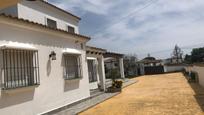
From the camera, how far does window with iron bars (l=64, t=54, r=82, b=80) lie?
12.4 m

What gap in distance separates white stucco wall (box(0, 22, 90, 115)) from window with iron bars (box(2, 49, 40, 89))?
12.7 inches

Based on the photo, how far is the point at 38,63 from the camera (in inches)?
382

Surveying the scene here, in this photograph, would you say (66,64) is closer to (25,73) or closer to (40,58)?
(40,58)

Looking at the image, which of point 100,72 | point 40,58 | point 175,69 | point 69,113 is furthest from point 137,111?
point 175,69

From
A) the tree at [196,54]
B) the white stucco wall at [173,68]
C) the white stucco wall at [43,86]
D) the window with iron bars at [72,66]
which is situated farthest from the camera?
the tree at [196,54]

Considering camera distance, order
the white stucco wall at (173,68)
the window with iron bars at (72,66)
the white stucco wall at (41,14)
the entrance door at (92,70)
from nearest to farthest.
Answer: the window with iron bars at (72,66), the white stucco wall at (41,14), the entrance door at (92,70), the white stucco wall at (173,68)

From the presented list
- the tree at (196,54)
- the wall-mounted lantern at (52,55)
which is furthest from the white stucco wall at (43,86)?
the tree at (196,54)

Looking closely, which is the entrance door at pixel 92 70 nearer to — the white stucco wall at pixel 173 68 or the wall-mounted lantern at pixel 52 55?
the wall-mounted lantern at pixel 52 55

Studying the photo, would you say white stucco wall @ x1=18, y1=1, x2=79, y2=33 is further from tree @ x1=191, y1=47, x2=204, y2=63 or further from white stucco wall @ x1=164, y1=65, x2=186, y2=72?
tree @ x1=191, y1=47, x2=204, y2=63

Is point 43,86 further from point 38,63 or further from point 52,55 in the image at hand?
point 52,55

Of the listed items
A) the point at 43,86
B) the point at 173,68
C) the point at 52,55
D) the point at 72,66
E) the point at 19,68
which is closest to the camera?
the point at 19,68

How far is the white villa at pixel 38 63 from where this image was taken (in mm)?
8125

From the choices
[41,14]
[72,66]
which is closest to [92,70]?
[72,66]

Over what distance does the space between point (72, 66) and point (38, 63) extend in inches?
136
